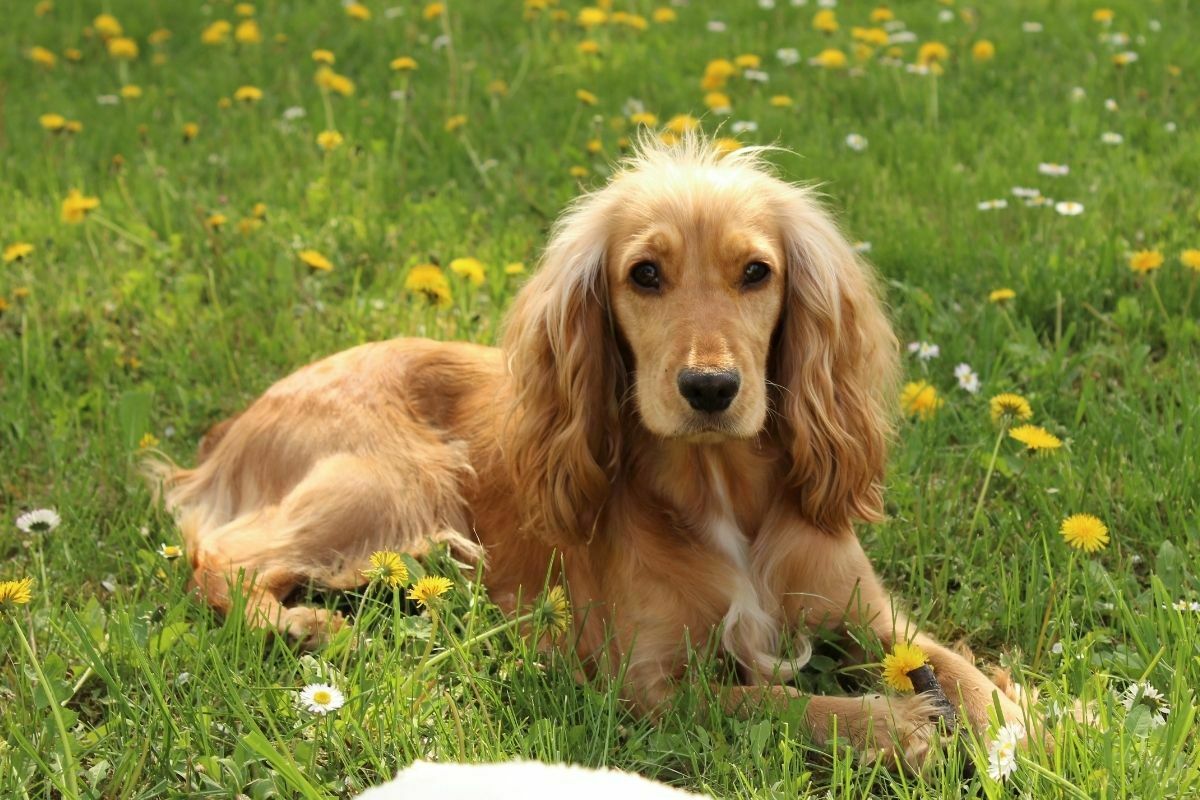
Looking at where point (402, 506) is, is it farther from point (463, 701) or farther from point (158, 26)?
point (158, 26)

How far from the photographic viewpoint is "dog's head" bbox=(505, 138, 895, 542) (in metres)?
2.66

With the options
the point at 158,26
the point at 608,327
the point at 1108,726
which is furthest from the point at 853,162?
the point at 158,26

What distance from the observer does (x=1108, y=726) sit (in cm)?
217

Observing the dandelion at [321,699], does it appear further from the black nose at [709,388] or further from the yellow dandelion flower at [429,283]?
Answer: the yellow dandelion flower at [429,283]

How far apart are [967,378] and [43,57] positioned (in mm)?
4597

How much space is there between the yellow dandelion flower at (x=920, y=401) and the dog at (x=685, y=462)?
0.36 metres

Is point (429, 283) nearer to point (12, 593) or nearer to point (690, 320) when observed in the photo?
point (690, 320)

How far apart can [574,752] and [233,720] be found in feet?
2.04

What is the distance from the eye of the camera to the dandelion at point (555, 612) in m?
2.45

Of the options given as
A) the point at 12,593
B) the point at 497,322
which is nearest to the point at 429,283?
the point at 497,322

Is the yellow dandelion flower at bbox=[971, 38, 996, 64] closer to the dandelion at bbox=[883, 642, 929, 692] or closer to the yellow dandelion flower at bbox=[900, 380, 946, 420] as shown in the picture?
the yellow dandelion flower at bbox=[900, 380, 946, 420]

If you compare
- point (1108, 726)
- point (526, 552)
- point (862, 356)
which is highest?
point (862, 356)

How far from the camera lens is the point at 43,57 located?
619 centimetres

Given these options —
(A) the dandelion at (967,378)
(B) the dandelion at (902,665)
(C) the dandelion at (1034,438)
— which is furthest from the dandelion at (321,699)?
(A) the dandelion at (967,378)
